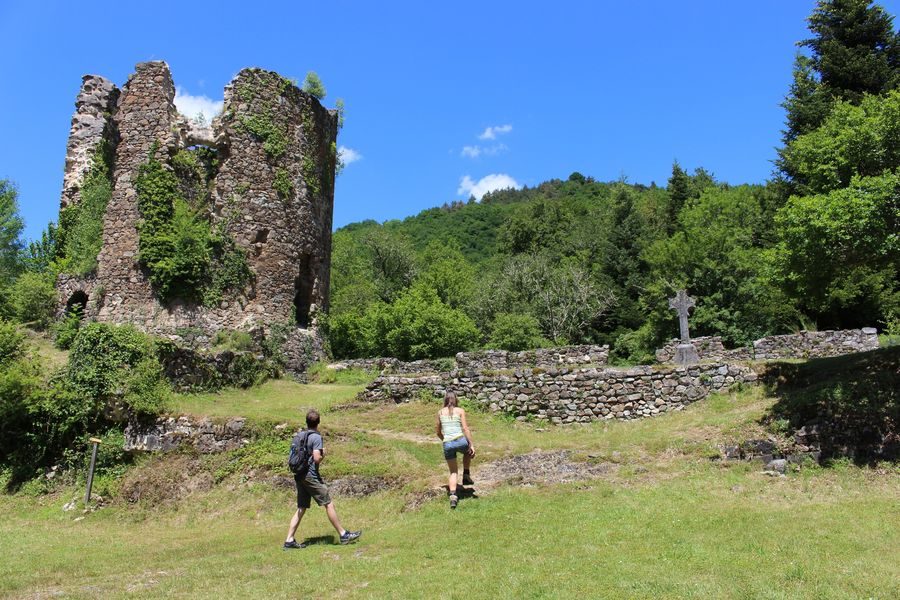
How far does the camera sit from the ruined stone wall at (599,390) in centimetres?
1518

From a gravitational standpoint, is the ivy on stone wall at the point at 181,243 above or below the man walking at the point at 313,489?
above

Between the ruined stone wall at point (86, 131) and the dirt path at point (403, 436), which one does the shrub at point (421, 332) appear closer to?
the ruined stone wall at point (86, 131)

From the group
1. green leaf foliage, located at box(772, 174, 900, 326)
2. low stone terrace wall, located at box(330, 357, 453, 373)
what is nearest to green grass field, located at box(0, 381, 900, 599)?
green leaf foliage, located at box(772, 174, 900, 326)

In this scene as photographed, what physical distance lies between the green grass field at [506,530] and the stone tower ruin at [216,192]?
840cm

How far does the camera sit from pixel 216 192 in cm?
2189

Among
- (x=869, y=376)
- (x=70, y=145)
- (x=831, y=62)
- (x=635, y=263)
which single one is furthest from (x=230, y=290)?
(x=635, y=263)

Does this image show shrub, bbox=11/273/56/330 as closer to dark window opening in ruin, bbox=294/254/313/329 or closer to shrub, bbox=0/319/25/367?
shrub, bbox=0/319/25/367

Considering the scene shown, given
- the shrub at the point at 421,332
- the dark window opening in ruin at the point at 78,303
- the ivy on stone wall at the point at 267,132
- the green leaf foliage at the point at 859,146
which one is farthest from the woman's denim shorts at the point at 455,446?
the shrub at the point at 421,332

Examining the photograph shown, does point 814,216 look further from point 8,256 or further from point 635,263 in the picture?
point 8,256

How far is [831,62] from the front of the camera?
88.7ft

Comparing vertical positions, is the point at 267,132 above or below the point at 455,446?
above

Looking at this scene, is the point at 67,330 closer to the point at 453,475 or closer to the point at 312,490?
the point at 312,490

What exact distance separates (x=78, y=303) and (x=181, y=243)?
172 inches

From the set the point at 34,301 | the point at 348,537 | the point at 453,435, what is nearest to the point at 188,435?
the point at 348,537
